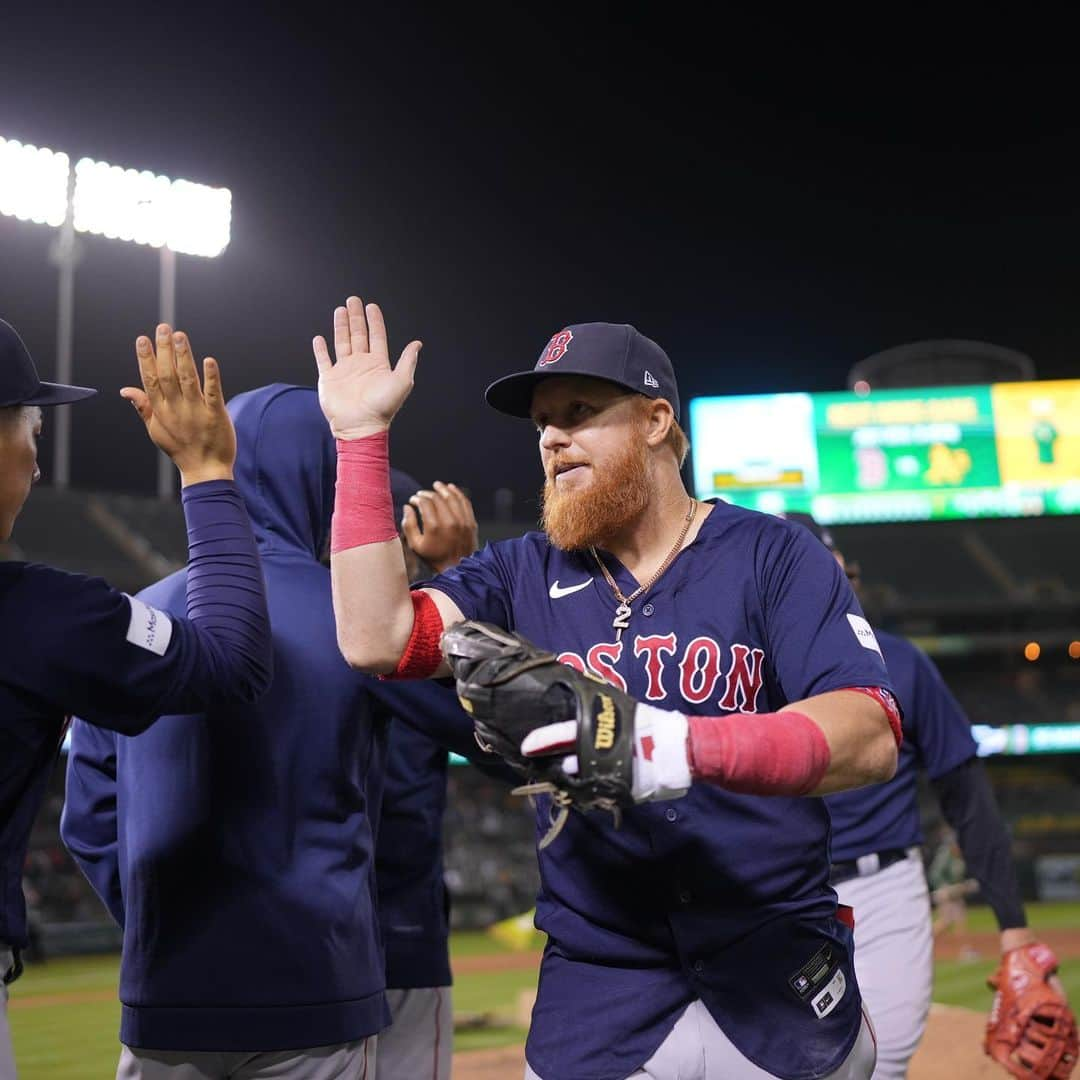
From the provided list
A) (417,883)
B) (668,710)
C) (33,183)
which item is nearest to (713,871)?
(668,710)

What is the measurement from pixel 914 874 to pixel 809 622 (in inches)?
107

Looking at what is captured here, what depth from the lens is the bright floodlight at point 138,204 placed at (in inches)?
888

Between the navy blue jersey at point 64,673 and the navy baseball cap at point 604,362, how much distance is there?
840mm

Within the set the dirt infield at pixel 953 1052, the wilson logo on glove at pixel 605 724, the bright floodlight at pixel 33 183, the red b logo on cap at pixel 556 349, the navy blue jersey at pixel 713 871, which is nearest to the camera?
the wilson logo on glove at pixel 605 724

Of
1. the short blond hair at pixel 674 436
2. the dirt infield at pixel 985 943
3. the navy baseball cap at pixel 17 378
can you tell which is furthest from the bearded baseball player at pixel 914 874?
the dirt infield at pixel 985 943

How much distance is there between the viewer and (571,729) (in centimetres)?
182

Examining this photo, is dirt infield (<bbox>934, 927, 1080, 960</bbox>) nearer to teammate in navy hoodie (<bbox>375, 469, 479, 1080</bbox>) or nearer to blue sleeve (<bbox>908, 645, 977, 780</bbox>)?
blue sleeve (<bbox>908, 645, 977, 780</bbox>)

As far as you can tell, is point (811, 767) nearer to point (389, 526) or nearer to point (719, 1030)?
point (719, 1030)

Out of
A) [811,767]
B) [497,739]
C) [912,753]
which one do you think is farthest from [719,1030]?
[912,753]

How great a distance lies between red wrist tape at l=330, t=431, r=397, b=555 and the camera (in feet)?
7.63

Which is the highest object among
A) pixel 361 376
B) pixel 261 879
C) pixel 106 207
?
pixel 106 207

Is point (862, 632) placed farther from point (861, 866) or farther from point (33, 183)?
point (33, 183)

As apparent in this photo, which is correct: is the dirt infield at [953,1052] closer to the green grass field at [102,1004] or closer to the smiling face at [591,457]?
the green grass field at [102,1004]

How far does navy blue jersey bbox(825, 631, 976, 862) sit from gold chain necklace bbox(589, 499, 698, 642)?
2.20m
